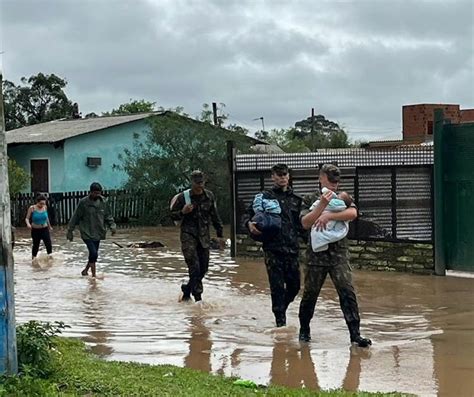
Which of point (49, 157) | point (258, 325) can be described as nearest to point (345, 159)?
point (258, 325)

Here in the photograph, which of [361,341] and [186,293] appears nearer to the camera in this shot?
[361,341]

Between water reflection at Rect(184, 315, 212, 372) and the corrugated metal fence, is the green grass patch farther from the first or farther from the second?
the corrugated metal fence

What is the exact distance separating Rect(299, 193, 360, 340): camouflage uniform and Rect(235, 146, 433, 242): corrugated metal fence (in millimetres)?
5746

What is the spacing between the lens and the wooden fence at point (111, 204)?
31109mm

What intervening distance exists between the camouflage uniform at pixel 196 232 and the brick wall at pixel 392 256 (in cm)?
429

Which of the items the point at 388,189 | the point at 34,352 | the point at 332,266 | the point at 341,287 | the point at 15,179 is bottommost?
the point at 34,352

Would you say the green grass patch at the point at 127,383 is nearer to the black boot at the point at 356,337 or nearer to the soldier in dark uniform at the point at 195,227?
the black boot at the point at 356,337

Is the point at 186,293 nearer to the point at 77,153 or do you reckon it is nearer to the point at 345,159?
the point at 345,159

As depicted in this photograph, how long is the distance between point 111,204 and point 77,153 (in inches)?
215

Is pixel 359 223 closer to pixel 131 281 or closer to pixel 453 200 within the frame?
pixel 453 200

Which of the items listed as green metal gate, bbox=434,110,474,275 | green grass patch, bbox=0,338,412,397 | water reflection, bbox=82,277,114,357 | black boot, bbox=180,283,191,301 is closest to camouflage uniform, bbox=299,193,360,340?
green grass patch, bbox=0,338,412,397

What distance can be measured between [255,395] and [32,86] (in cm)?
5595

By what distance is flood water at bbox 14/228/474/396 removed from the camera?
7.59 meters

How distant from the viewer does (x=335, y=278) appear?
8742 mm
